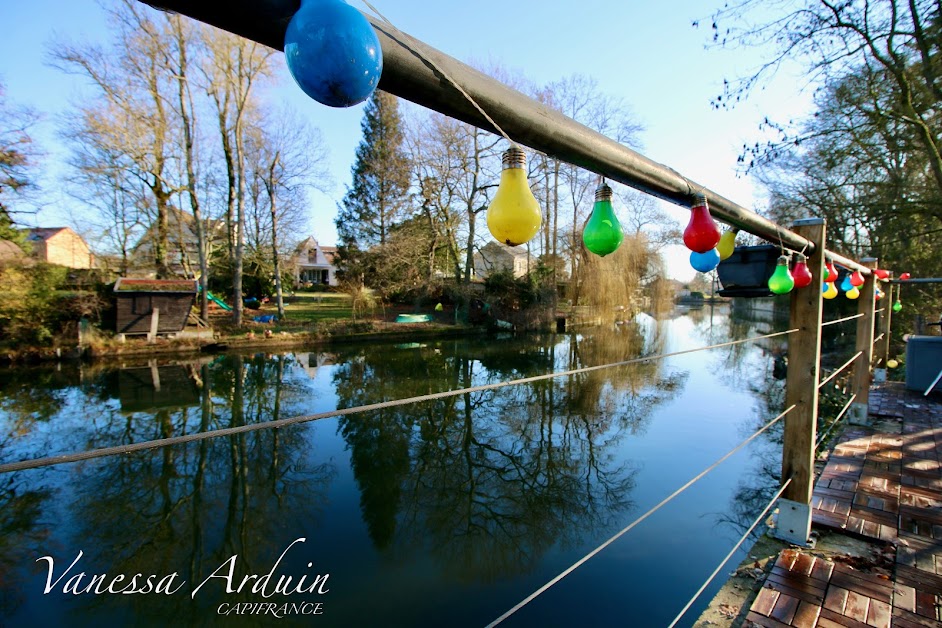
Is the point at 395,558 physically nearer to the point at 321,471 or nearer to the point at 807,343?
the point at 321,471

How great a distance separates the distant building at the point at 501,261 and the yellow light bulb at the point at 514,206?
12.4 m

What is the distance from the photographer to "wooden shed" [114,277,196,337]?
11.8 meters

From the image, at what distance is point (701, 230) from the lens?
4.35ft

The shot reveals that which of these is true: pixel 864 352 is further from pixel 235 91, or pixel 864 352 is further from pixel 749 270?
pixel 235 91

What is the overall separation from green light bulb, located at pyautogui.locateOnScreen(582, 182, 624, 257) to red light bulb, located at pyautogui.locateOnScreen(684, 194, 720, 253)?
306 millimetres

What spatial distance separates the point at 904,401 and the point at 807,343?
4373mm

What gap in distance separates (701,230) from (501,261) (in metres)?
27.6

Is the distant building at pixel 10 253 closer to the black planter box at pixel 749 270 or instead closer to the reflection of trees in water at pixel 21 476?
the reflection of trees in water at pixel 21 476

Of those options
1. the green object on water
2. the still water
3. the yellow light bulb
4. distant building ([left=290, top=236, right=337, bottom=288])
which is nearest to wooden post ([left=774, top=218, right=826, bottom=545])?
the still water

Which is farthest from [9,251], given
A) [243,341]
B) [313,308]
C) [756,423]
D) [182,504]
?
[756,423]

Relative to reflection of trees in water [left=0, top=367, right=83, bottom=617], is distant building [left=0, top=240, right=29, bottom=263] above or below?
above

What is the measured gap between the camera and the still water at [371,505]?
10.4ft

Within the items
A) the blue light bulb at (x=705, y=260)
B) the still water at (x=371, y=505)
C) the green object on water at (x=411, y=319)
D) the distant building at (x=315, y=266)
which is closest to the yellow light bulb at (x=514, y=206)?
the blue light bulb at (x=705, y=260)

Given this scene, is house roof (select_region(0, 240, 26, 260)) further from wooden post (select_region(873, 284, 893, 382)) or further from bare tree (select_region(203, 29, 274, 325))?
wooden post (select_region(873, 284, 893, 382))
